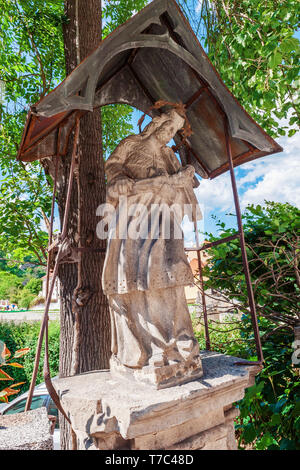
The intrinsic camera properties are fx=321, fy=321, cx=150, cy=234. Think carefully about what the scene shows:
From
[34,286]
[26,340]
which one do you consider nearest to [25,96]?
[26,340]

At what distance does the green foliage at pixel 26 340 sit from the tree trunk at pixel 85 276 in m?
11.3

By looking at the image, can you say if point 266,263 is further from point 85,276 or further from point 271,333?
point 85,276

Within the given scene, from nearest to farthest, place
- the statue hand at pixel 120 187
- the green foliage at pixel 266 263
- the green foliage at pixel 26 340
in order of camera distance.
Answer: the statue hand at pixel 120 187 → the green foliage at pixel 266 263 → the green foliage at pixel 26 340

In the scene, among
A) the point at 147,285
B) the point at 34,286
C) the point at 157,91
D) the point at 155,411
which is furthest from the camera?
the point at 34,286

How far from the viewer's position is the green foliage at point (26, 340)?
527 inches

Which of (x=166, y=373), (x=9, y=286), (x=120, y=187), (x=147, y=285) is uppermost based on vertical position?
(x=120, y=187)

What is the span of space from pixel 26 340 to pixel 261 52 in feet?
48.4

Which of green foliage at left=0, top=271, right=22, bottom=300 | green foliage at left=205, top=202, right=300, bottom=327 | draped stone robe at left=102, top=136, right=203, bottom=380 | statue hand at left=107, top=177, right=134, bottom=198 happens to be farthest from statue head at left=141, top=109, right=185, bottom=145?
green foliage at left=0, top=271, right=22, bottom=300

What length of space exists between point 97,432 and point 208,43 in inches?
156

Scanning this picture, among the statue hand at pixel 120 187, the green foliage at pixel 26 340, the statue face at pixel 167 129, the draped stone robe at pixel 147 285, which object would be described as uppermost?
the statue face at pixel 167 129

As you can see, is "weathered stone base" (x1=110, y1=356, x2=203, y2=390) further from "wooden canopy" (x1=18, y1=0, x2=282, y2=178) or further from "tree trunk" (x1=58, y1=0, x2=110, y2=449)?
"wooden canopy" (x1=18, y1=0, x2=282, y2=178)

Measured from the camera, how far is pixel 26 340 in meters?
14.5

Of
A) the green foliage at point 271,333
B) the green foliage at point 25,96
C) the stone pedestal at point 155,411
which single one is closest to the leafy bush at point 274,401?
the green foliage at point 271,333

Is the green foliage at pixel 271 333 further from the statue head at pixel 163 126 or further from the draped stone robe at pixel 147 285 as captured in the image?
the statue head at pixel 163 126
